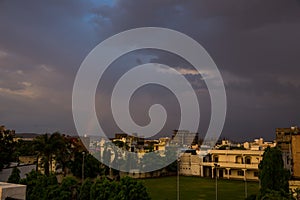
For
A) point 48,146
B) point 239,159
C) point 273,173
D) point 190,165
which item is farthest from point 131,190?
point 190,165

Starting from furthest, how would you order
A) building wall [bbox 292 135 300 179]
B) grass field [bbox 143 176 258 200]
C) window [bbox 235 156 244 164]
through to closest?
window [bbox 235 156 244 164], grass field [bbox 143 176 258 200], building wall [bbox 292 135 300 179]

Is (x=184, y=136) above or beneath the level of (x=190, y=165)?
above

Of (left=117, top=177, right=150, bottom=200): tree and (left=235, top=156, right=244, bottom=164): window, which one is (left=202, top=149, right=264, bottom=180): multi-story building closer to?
(left=235, top=156, right=244, bottom=164): window

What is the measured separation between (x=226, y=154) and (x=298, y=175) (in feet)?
70.9

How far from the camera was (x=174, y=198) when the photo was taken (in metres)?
31.1

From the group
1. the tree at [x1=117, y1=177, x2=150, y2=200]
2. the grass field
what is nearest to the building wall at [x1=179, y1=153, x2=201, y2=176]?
the grass field

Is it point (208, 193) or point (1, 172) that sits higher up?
point (1, 172)

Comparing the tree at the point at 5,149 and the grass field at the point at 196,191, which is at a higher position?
the tree at the point at 5,149

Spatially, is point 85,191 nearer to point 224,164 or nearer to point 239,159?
point 224,164

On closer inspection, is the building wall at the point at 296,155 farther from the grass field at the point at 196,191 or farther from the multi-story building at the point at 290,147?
the grass field at the point at 196,191

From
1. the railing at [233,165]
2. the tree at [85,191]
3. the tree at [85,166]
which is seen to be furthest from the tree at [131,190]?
the railing at [233,165]

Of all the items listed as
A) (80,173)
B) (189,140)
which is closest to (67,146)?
(80,173)

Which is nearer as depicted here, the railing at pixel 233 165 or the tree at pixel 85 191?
the tree at pixel 85 191

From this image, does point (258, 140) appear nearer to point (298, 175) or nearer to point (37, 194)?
point (298, 175)
